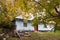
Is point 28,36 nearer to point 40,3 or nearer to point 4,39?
point 4,39

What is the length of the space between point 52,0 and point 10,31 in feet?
63.9

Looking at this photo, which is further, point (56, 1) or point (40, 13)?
point (40, 13)

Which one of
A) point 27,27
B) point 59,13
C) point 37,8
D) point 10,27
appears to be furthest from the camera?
point 27,27

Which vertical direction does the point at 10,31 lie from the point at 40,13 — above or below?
below

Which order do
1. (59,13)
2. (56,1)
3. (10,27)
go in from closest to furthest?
1. (56,1)
2. (59,13)
3. (10,27)

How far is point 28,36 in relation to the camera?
27.9m

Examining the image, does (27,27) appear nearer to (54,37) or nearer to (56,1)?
(54,37)

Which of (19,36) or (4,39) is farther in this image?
(19,36)

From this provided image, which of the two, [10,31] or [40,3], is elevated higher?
[40,3]

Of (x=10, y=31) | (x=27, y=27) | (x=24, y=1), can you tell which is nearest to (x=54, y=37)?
(x=10, y=31)

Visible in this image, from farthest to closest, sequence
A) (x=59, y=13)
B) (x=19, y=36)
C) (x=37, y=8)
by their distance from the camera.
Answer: (x=19, y=36) < (x=37, y=8) < (x=59, y=13)

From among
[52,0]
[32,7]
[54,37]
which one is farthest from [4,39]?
[52,0]

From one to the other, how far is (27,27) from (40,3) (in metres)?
23.5

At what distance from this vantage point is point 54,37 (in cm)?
2786
